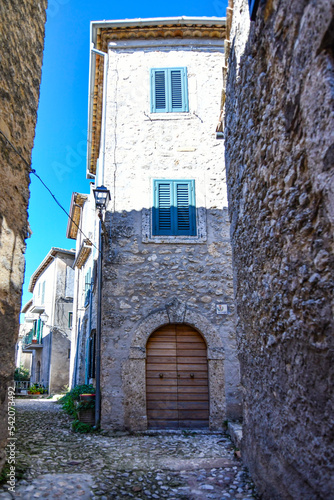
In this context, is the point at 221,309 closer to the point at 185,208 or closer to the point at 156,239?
the point at 156,239

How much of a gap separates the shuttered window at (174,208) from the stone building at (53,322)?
13172 millimetres

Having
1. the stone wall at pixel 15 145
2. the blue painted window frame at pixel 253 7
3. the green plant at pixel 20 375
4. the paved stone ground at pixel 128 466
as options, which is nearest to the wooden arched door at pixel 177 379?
the paved stone ground at pixel 128 466

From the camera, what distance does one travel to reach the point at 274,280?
3.15 m

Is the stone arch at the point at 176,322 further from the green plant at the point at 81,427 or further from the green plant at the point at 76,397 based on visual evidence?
the green plant at the point at 76,397

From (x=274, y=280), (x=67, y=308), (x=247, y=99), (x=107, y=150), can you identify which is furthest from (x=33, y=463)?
(x=67, y=308)

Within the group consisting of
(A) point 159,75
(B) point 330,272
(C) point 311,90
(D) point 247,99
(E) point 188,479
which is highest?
(A) point 159,75

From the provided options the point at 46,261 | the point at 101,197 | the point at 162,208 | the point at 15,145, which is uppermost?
the point at 46,261

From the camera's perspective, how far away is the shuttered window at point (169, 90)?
8977 mm

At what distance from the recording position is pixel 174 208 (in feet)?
27.0

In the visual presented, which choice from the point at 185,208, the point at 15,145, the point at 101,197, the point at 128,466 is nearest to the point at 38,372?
the point at 185,208

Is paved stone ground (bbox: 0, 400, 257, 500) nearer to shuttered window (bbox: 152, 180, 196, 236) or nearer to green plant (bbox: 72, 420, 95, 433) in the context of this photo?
green plant (bbox: 72, 420, 95, 433)

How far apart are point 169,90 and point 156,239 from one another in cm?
347

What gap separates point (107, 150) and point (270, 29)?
590cm

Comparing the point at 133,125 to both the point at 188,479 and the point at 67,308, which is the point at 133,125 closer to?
the point at 188,479
